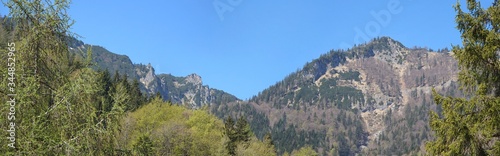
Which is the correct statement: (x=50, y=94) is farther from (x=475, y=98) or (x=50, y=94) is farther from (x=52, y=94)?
Answer: (x=475, y=98)

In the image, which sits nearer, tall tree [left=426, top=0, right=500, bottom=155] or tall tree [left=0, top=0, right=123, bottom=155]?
tall tree [left=0, top=0, right=123, bottom=155]

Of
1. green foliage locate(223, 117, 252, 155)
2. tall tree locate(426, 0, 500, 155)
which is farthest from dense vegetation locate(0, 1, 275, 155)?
green foliage locate(223, 117, 252, 155)

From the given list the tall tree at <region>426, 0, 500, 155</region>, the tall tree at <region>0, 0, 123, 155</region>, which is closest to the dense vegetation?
the tall tree at <region>0, 0, 123, 155</region>

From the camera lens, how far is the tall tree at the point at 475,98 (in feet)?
40.9

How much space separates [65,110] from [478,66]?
11305 millimetres

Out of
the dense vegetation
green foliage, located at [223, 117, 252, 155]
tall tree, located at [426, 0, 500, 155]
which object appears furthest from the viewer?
green foliage, located at [223, 117, 252, 155]

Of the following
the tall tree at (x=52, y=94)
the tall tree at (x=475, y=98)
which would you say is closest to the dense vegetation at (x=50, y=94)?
the tall tree at (x=52, y=94)

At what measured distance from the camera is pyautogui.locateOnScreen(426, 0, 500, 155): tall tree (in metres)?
12.5

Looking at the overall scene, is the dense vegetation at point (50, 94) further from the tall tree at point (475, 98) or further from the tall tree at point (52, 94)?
the tall tree at point (475, 98)

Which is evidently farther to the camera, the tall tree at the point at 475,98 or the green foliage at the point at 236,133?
the green foliage at the point at 236,133

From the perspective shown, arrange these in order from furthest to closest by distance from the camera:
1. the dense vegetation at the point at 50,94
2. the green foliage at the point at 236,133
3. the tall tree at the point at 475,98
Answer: the green foliage at the point at 236,133 < the tall tree at the point at 475,98 < the dense vegetation at the point at 50,94

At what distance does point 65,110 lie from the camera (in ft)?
24.1

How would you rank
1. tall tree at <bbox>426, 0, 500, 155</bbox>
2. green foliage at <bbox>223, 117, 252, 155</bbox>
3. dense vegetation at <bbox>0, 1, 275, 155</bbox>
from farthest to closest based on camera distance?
green foliage at <bbox>223, 117, 252, 155</bbox>, tall tree at <bbox>426, 0, 500, 155</bbox>, dense vegetation at <bbox>0, 1, 275, 155</bbox>

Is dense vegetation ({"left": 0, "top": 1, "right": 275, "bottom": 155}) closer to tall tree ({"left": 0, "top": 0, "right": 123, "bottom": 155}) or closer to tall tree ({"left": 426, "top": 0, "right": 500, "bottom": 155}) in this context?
tall tree ({"left": 0, "top": 0, "right": 123, "bottom": 155})
